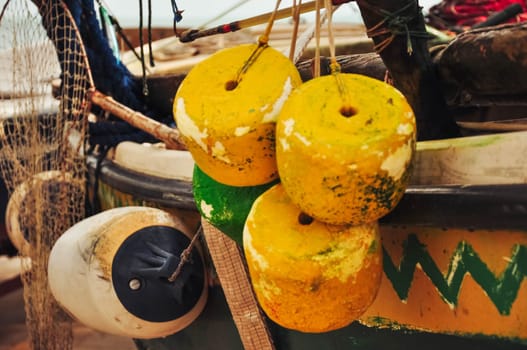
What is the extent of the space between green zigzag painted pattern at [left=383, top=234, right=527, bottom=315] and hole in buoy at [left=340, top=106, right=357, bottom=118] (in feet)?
1.06

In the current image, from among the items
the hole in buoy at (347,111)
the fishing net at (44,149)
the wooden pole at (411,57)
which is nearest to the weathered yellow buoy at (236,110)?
the hole in buoy at (347,111)

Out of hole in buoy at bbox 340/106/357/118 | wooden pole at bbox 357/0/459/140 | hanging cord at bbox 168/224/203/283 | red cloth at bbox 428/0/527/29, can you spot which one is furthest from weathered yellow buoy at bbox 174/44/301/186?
red cloth at bbox 428/0/527/29

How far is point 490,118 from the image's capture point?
5.30ft

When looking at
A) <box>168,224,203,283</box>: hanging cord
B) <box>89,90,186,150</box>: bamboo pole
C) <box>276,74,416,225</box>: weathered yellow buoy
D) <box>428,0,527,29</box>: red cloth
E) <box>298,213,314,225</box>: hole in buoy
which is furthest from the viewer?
<box>428,0,527,29</box>: red cloth

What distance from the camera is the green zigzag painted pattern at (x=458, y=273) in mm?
1013

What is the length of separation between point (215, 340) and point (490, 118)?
0.83 meters

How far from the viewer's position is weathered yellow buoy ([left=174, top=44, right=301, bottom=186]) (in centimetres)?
95

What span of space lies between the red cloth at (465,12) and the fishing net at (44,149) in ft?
5.74

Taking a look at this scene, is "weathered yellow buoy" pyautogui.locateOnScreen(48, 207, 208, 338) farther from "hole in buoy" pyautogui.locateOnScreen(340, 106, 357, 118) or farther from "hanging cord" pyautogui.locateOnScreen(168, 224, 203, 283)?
"hole in buoy" pyautogui.locateOnScreen(340, 106, 357, 118)

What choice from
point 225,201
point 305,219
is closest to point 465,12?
point 225,201

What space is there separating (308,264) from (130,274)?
0.66m

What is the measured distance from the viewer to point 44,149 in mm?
2250

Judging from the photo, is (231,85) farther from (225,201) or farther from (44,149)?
(44,149)

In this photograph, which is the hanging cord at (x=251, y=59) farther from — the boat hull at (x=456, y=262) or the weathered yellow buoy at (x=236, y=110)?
the boat hull at (x=456, y=262)
